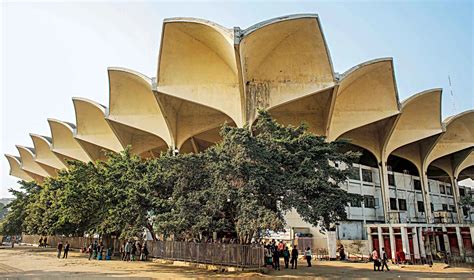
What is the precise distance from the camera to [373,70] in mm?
30188

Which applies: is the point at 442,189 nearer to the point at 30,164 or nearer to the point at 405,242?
the point at 405,242

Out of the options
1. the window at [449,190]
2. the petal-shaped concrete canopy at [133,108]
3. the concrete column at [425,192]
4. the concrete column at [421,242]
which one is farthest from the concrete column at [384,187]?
the petal-shaped concrete canopy at [133,108]

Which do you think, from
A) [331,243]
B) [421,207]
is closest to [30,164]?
[331,243]

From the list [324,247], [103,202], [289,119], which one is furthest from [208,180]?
[289,119]

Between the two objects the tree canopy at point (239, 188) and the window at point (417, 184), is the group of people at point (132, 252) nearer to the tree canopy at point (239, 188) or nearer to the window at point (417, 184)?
the tree canopy at point (239, 188)

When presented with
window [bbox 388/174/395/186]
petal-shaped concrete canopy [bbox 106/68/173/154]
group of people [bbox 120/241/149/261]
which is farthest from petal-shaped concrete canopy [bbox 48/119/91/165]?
window [bbox 388/174/395/186]

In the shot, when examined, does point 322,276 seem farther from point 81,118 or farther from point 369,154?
point 81,118

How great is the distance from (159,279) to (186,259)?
17.1ft

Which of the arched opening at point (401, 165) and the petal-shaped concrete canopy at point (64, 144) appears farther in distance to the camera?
the petal-shaped concrete canopy at point (64, 144)

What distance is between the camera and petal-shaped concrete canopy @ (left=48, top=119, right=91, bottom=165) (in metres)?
45.6

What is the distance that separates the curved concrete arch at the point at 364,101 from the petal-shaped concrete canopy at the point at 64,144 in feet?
98.1

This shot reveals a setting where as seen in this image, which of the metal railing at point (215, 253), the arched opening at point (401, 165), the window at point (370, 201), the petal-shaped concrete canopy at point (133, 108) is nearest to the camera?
the metal railing at point (215, 253)

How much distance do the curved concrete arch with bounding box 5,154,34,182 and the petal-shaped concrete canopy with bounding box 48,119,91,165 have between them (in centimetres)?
2257

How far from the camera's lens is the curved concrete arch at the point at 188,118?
3294cm
